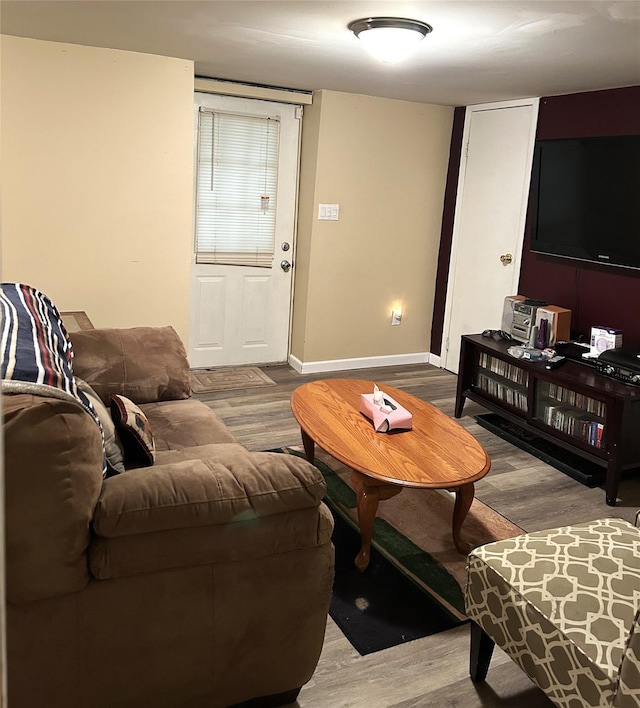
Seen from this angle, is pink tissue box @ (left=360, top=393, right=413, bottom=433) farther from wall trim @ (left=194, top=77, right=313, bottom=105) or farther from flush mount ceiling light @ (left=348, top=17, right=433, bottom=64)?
wall trim @ (left=194, top=77, right=313, bottom=105)

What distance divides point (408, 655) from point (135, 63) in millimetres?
3474

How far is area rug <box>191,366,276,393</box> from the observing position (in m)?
4.88

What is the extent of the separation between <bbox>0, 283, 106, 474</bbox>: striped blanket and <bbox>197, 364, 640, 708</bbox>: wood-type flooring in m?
1.04

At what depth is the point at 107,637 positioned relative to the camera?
169cm

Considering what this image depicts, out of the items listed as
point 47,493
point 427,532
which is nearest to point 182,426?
point 427,532

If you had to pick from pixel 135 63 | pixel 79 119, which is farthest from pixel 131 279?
pixel 135 63

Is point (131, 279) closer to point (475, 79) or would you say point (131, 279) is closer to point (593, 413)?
point (475, 79)

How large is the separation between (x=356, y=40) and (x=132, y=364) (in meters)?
1.86

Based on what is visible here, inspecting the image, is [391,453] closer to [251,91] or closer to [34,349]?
[34,349]

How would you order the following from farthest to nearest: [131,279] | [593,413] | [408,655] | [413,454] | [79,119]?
[131,279] < [79,119] < [593,413] < [413,454] < [408,655]

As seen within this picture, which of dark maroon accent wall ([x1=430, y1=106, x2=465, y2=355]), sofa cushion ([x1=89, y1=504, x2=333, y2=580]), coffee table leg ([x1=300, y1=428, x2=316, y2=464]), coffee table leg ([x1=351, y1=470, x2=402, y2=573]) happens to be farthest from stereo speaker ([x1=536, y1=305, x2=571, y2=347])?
sofa cushion ([x1=89, y1=504, x2=333, y2=580])

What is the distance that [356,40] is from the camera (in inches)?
126

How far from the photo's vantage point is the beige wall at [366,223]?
5086 mm

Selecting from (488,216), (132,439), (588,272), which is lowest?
(132,439)
